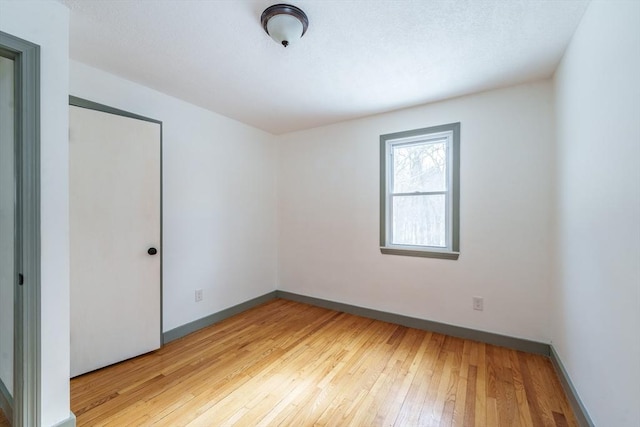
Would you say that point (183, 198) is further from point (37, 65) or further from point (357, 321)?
point (357, 321)

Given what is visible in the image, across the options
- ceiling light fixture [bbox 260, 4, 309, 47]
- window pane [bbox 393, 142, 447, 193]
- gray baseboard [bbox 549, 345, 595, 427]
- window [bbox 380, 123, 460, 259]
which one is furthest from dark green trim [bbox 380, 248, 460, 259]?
ceiling light fixture [bbox 260, 4, 309, 47]

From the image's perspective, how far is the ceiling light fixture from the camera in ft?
4.84

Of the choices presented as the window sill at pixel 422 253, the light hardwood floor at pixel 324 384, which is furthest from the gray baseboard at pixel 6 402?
the window sill at pixel 422 253

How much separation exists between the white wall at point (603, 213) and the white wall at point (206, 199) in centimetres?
322

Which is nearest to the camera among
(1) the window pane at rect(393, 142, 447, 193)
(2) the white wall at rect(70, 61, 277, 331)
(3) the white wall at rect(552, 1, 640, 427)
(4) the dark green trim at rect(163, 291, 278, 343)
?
(3) the white wall at rect(552, 1, 640, 427)

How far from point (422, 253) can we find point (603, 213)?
1644mm

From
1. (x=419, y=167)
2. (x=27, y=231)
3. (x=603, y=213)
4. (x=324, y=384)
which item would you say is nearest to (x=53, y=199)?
(x=27, y=231)

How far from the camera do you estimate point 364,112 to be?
10.2ft

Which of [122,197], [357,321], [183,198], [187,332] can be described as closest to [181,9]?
[122,197]

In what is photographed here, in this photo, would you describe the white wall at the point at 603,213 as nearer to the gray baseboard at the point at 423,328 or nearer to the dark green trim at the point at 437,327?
the gray baseboard at the point at 423,328

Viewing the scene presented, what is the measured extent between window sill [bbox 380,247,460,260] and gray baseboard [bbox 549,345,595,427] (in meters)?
1.08

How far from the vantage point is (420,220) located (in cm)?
298

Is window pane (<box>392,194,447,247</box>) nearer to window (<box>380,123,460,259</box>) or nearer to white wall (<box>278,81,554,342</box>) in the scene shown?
window (<box>380,123,460,259</box>)

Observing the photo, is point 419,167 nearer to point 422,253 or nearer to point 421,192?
point 421,192
